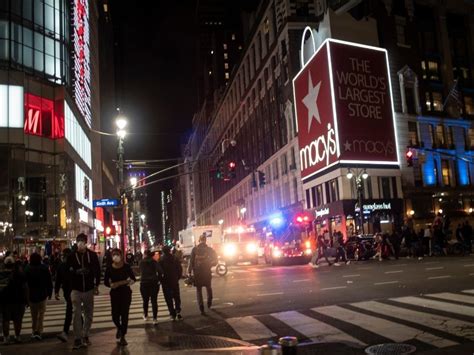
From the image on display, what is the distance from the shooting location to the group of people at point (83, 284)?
9297 mm

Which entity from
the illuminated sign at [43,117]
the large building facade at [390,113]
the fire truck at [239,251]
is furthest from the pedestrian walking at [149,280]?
the large building facade at [390,113]

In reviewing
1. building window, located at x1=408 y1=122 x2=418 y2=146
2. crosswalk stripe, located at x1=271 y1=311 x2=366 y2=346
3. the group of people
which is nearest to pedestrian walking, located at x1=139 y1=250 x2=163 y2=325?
the group of people

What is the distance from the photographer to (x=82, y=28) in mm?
49625

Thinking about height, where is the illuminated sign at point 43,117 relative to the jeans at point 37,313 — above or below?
above

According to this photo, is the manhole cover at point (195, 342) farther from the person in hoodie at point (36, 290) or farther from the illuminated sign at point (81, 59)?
the illuminated sign at point (81, 59)

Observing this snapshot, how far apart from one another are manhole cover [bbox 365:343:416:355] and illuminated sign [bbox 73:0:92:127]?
41.0m

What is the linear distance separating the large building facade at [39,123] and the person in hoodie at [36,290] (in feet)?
77.1

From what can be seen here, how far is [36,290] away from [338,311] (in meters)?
6.62

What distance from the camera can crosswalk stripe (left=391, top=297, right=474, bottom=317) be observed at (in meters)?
10.5

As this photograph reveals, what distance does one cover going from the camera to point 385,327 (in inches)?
368

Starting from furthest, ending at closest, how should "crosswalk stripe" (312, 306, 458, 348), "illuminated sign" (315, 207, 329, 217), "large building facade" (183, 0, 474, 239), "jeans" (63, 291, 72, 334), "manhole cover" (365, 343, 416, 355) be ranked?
"illuminated sign" (315, 207, 329, 217) → "large building facade" (183, 0, 474, 239) → "jeans" (63, 291, 72, 334) → "crosswalk stripe" (312, 306, 458, 348) → "manhole cover" (365, 343, 416, 355)

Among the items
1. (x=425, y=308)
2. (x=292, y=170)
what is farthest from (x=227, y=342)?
(x=292, y=170)

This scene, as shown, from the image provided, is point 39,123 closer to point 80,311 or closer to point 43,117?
point 43,117

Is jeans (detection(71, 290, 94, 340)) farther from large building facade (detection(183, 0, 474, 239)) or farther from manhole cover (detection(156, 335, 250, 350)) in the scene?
large building facade (detection(183, 0, 474, 239))
